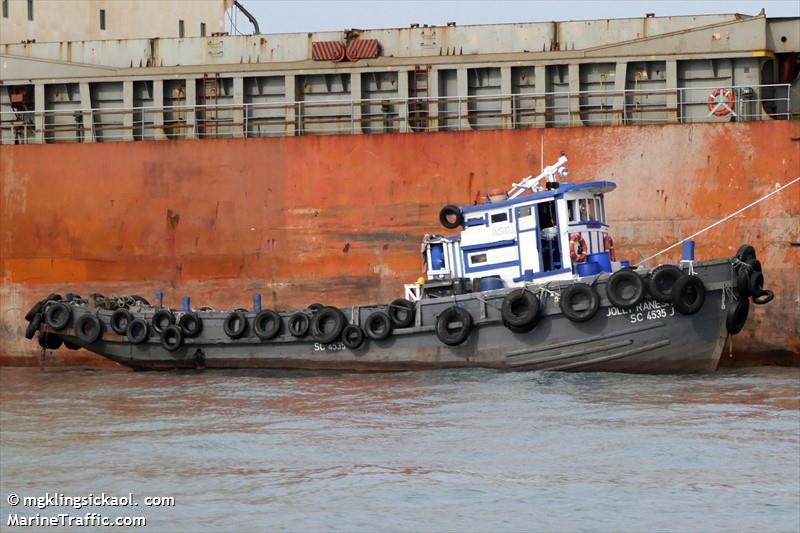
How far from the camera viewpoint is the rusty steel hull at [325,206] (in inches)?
787

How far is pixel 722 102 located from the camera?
21.3 metres

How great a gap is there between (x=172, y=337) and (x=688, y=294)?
7.83m

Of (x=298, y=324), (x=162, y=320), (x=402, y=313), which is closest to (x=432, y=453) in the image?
(x=402, y=313)

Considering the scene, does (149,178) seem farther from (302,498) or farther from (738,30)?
(302,498)

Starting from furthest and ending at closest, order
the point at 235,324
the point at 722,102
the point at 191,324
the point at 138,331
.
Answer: the point at 722,102 < the point at 138,331 < the point at 191,324 < the point at 235,324

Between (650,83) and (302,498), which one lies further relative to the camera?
(650,83)

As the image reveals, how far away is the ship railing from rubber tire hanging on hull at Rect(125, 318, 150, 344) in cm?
441

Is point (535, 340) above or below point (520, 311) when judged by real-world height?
below

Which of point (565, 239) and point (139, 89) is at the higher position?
point (139, 89)

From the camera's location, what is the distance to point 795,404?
48.4 ft

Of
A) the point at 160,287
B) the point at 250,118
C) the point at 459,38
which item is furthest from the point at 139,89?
the point at 459,38

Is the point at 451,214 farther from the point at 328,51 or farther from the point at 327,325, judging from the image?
the point at 328,51

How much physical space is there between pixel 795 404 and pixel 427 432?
4.38 m

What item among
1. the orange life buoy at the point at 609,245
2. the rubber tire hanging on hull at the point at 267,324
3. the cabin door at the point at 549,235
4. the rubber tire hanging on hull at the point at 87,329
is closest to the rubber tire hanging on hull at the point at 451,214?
the cabin door at the point at 549,235
